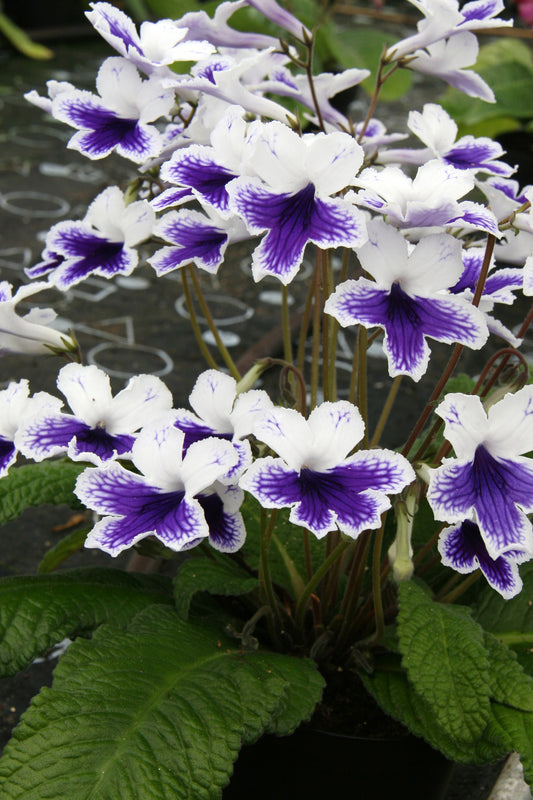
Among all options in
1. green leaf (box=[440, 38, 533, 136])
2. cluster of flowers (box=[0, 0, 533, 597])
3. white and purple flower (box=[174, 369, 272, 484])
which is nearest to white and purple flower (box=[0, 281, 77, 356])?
cluster of flowers (box=[0, 0, 533, 597])

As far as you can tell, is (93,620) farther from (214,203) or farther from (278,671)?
(214,203)

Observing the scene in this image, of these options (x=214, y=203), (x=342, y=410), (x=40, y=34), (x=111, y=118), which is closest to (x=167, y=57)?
(x=111, y=118)

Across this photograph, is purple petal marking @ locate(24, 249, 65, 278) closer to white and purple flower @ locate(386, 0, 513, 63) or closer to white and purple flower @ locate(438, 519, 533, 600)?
white and purple flower @ locate(386, 0, 513, 63)

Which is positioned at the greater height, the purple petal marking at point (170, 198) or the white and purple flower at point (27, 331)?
the purple petal marking at point (170, 198)

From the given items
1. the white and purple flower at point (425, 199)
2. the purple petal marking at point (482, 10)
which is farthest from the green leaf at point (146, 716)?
the purple petal marking at point (482, 10)

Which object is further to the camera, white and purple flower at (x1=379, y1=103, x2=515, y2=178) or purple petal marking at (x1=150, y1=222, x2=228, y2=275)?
white and purple flower at (x1=379, y1=103, x2=515, y2=178)

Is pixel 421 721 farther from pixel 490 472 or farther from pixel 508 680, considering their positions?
pixel 490 472

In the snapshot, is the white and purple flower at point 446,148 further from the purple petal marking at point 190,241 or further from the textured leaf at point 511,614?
the textured leaf at point 511,614
